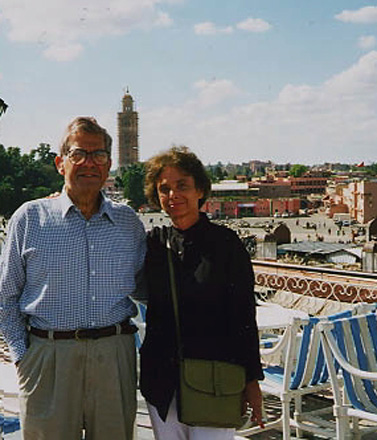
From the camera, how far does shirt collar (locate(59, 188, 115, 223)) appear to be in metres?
2.18

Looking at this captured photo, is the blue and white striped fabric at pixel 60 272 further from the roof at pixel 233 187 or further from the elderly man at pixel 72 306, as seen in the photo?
the roof at pixel 233 187

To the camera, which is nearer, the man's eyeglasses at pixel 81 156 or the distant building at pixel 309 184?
the man's eyeglasses at pixel 81 156

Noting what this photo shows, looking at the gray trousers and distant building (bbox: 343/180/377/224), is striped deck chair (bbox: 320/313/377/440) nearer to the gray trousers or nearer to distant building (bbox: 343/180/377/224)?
the gray trousers

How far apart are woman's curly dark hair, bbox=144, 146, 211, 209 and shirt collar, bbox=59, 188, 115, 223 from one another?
156 millimetres

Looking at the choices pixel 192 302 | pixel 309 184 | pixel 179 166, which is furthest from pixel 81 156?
pixel 309 184

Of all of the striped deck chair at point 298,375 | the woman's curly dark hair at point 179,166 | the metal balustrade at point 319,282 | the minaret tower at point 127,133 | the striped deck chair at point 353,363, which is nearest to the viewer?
the woman's curly dark hair at point 179,166

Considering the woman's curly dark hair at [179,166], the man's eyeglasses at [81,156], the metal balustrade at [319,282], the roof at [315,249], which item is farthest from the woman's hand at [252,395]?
the roof at [315,249]

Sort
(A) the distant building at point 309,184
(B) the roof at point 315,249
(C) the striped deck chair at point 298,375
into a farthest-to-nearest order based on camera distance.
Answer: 1. (A) the distant building at point 309,184
2. (B) the roof at point 315,249
3. (C) the striped deck chair at point 298,375

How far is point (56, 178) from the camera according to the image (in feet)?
259

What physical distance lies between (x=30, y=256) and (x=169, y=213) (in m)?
0.46

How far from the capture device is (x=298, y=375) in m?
3.32

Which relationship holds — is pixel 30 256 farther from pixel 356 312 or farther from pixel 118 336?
pixel 356 312

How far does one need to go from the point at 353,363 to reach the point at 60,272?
164cm

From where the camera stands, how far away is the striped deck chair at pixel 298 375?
3.21 m
